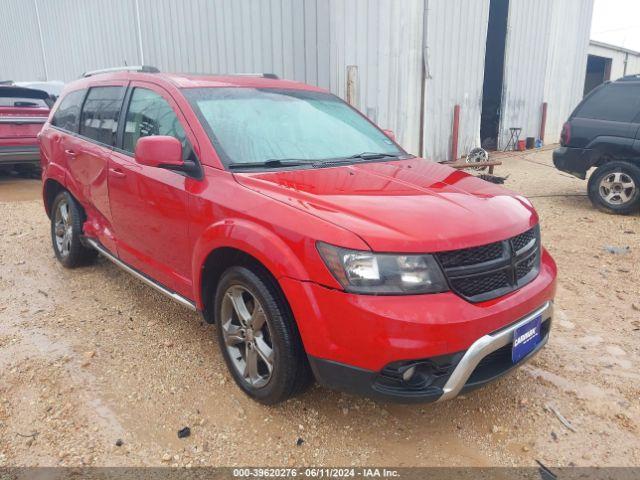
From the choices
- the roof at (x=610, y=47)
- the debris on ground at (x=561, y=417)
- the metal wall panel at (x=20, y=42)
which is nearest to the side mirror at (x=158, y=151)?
the debris on ground at (x=561, y=417)

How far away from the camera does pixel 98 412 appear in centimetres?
264

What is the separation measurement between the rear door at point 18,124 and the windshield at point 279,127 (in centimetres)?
676

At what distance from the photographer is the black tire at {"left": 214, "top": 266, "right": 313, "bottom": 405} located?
2361 millimetres

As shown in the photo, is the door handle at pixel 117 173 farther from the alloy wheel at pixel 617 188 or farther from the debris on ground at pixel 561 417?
the alloy wheel at pixel 617 188

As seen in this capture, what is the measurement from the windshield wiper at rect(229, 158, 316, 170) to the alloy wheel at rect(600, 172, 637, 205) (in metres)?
5.44

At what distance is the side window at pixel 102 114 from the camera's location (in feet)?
12.3

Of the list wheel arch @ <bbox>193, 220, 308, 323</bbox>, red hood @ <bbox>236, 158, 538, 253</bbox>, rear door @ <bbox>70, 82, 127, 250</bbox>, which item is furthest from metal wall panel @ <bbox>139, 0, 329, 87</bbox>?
wheel arch @ <bbox>193, 220, 308, 323</bbox>

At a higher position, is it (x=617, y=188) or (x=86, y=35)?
(x=86, y=35)

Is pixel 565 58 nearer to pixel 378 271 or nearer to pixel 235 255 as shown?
pixel 235 255

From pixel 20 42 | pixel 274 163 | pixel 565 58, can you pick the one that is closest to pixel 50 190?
pixel 274 163

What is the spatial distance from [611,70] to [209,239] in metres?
24.8

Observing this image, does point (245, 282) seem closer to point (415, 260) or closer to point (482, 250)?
point (415, 260)

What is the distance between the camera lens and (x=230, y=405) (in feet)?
8.92

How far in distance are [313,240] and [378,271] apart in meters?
0.31
